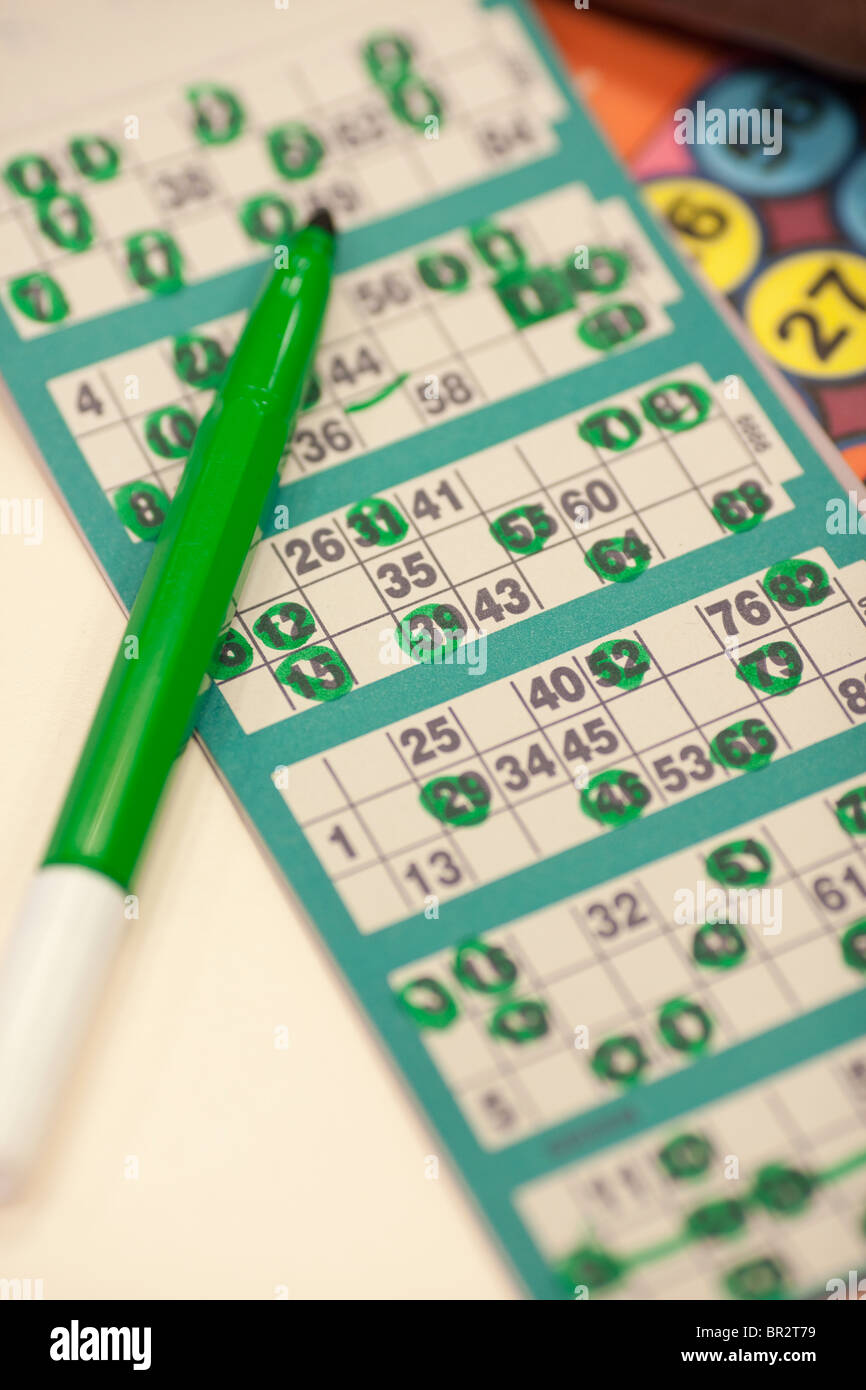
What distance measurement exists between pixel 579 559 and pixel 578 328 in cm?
14

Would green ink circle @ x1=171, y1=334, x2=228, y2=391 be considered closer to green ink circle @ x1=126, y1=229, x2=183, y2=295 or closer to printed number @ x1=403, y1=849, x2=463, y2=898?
green ink circle @ x1=126, y1=229, x2=183, y2=295

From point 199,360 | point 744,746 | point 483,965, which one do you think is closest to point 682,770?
point 744,746

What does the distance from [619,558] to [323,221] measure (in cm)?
25

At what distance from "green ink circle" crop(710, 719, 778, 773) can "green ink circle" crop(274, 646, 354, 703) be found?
0.19 m

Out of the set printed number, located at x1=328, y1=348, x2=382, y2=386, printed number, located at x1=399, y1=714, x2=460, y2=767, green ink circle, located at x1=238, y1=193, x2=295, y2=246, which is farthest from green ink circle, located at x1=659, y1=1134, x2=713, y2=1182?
green ink circle, located at x1=238, y1=193, x2=295, y2=246

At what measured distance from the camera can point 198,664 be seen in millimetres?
578

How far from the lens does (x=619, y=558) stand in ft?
2.10

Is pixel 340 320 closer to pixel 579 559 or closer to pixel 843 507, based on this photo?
pixel 579 559

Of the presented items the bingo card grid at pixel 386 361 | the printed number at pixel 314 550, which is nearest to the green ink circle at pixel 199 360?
the bingo card grid at pixel 386 361

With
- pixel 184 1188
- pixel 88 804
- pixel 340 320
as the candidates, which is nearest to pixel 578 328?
pixel 340 320

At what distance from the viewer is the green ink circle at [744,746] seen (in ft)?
1.97

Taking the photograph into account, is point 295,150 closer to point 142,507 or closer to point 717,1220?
point 142,507

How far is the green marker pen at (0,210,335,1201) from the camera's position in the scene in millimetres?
521

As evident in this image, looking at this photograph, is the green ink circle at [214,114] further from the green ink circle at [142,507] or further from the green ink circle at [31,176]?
the green ink circle at [142,507]
